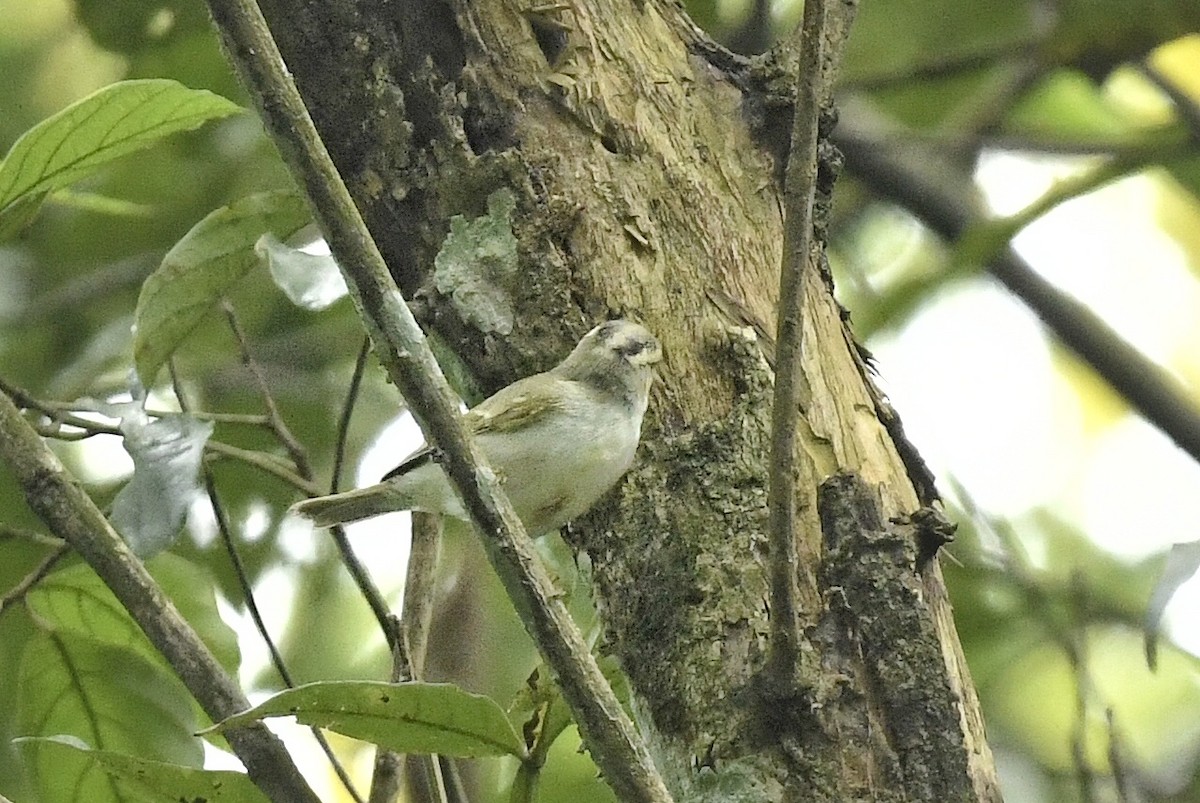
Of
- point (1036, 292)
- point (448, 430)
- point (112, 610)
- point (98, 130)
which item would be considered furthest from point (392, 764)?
point (1036, 292)

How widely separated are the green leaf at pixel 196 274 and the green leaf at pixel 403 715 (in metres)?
0.87

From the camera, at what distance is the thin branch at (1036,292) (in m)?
3.06

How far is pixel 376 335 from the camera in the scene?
1.22 m

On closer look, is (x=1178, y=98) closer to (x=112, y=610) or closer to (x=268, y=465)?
(x=268, y=465)

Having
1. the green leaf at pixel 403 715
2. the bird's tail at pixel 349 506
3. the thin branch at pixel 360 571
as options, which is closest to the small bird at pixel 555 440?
the bird's tail at pixel 349 506

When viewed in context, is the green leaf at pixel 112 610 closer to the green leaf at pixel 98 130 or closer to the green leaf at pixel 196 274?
the green leaf at pixel 196 274

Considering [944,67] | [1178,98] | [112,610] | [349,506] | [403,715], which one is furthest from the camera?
[944,67]

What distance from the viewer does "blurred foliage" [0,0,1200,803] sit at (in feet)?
7.25

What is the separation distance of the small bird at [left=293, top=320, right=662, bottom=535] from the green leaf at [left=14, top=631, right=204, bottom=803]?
345mm

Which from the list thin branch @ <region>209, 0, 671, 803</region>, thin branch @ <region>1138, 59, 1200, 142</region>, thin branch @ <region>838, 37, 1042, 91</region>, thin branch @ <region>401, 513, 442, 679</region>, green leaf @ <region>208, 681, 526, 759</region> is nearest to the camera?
thin branch @ <region>209, 0, 671, 803</region>

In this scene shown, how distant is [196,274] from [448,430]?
3.71 ft

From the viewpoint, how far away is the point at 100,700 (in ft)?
7.18

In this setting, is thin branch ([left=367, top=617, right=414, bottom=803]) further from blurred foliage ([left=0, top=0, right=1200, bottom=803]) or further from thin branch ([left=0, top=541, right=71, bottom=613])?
thin branch ([left=0, top=541, right=71, bottom=613])

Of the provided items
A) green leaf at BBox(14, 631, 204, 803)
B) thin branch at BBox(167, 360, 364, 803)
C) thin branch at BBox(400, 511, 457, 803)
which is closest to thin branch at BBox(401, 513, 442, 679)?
thin branch at BBox(400, 511, 457, 803)
